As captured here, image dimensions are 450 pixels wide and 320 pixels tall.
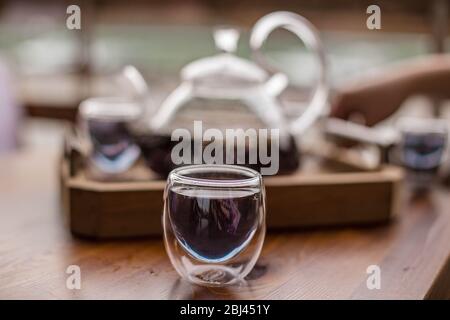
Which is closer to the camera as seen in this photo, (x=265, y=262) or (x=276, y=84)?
(x=265, y=262)

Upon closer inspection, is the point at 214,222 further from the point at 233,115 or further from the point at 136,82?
the point at 136,82

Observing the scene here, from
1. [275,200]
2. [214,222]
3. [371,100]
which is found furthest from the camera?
[371,100]

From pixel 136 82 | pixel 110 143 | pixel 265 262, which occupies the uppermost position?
pixel 136 82

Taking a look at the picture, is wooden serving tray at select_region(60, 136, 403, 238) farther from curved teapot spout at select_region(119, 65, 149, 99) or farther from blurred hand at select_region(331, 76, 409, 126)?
blurred hand at select_region(331, 76, 409, 126)

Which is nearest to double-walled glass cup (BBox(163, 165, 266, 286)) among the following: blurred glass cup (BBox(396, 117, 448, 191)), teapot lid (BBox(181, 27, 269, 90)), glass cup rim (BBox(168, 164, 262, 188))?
glass cup rim (BBox(168, 164, 262, 188))

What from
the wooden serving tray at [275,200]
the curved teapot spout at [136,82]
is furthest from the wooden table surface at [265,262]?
the curved teapot spout at [136,82]

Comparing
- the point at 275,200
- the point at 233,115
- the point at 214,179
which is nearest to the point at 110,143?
the point at 233,115
